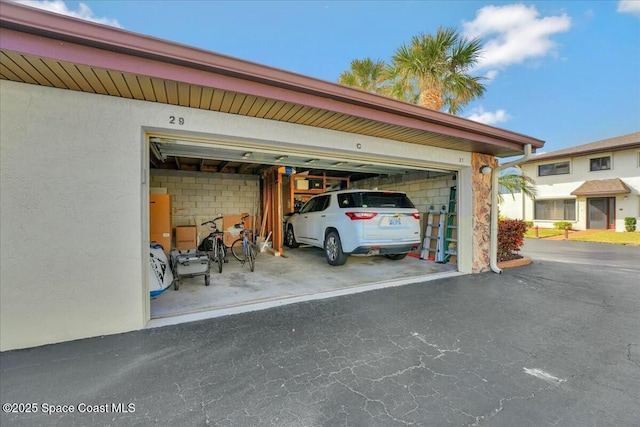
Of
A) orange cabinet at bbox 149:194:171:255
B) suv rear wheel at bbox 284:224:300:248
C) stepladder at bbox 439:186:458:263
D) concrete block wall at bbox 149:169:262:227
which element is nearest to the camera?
orange cabinet at bbox 149:194:171:255

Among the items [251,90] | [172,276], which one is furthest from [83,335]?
[251,90]

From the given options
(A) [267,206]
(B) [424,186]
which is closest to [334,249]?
(B) [424,186]

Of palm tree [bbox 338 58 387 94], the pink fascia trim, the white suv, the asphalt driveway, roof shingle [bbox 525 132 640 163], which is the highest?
palm tree [bbox 338 58 387 94]

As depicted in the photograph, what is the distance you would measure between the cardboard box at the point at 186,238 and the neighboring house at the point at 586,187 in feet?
70.4

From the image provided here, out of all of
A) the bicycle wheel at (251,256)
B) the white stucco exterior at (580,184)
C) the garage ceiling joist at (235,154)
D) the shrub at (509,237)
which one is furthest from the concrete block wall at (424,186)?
the white stucco exterior at (580,184)

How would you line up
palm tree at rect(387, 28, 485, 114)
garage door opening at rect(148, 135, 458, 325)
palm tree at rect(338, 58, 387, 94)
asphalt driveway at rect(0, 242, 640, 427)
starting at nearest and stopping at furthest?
asphalt driveway at rect(0, 242, 640, 427), garage door opening at rect(148, 135, 458, 325), palm tree at rect(387, 28, 485, 114), palm tree at rect(338, 58, 387, 94)

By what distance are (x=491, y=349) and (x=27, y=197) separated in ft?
16.6

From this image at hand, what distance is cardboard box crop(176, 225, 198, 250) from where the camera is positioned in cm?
789

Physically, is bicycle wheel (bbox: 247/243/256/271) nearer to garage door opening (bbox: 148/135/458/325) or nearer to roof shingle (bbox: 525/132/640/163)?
garage door opening (bbox: 148/135/458/325)

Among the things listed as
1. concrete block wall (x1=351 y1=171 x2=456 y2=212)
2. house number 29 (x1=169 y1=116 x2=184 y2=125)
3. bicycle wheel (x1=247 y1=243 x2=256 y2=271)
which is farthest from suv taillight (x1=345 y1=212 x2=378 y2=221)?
house number 29 (x1=169 y1=116 x2=184 y2=125)

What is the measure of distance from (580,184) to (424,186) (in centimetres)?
1625

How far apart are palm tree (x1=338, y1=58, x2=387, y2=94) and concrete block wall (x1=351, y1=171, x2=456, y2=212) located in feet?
20.4

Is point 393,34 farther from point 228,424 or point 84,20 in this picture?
point 228,424

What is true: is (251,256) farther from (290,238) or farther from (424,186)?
(424,186)
